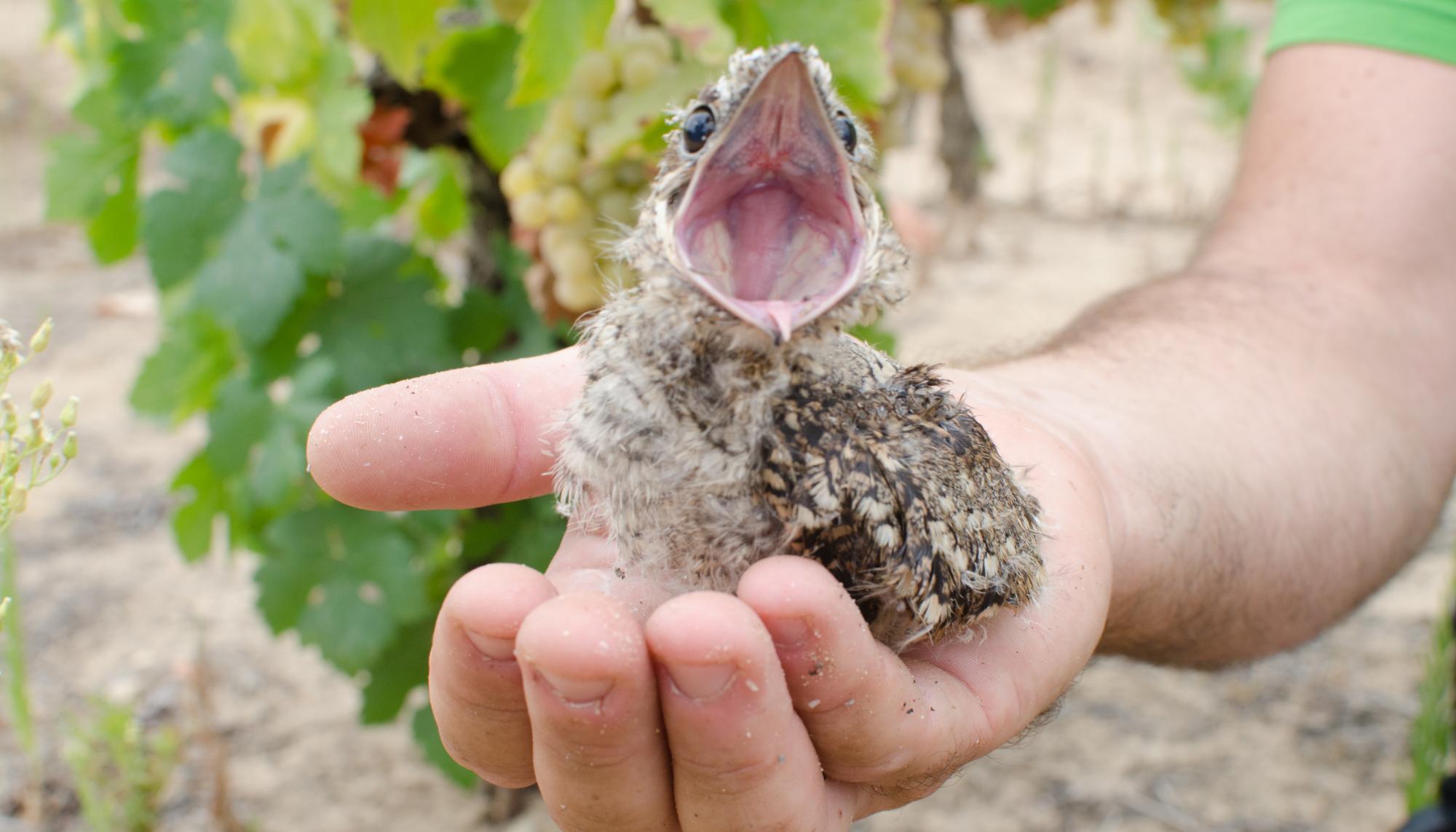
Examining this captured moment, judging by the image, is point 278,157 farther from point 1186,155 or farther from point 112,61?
point 1186,155

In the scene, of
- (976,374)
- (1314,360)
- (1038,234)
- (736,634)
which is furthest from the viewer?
(1038,234)

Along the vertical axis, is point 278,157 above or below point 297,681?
above

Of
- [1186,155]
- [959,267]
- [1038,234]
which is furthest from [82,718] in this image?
[1186,155]

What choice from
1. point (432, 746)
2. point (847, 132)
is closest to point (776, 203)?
point (847, 132)

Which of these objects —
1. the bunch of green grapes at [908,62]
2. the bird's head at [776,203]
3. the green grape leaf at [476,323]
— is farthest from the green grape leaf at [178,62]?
the bunch of green grapes at [908,62]

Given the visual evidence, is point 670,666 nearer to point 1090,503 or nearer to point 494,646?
point 494,646

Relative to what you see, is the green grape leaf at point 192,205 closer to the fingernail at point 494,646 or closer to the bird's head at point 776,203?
the bird's head at point 776,203

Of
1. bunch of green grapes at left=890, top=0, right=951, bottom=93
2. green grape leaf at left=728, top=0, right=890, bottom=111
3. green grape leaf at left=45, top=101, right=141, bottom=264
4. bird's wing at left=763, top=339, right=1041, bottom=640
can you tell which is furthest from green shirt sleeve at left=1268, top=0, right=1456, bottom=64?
green grape leaf at left=45, top=101, right=141, bottom=264
